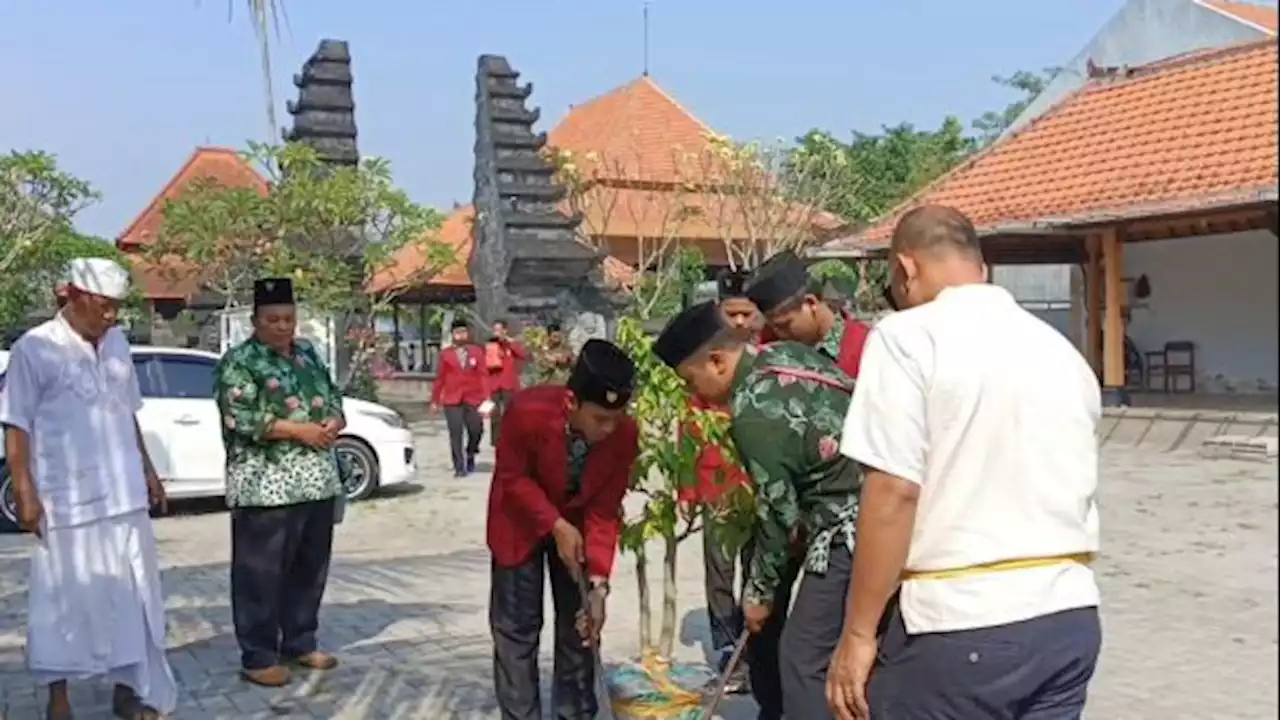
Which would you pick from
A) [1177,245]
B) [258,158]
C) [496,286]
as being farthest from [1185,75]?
[258,158]

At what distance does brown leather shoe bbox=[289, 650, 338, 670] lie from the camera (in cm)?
597

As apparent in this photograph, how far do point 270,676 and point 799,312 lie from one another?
283cm

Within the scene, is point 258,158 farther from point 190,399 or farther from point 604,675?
point 604,675

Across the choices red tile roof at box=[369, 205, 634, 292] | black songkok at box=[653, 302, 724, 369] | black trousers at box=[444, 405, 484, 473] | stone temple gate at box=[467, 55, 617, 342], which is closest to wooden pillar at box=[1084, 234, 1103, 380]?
stone temple gate at box=[467, 55, 617, 342]

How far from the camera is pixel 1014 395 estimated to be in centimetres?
263

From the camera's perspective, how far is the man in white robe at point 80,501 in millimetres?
4895

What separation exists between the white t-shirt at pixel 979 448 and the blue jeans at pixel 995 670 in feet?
0.11

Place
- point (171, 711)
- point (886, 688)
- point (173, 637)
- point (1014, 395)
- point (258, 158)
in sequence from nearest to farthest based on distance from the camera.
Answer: point (1014, 395)
point (886, 688)
point (171, 711)
point (173, 637)
point (258, 158)

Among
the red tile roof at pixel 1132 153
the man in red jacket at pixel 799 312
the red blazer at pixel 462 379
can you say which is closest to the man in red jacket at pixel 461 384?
the red blazer at pixel 462 379

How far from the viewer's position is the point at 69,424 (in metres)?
4.94

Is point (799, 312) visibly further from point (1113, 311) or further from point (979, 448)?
point (1113, 311)

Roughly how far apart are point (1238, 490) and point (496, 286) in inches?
498

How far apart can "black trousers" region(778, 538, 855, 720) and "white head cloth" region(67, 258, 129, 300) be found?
2774 millimetres

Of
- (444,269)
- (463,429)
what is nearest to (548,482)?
(463,429)
